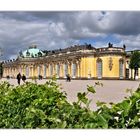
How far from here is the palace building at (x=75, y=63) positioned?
102 inches

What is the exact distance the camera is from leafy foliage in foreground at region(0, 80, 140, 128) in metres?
1.36

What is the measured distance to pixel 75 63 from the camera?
2.75m

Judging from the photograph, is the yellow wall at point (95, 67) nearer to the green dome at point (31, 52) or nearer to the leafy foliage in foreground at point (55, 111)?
the green dome at point (31, 52)

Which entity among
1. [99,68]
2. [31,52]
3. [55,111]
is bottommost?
[55,111]

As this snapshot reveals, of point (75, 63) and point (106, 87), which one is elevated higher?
point (75, 63)

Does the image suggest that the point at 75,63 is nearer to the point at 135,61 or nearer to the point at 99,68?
the point at 99,68

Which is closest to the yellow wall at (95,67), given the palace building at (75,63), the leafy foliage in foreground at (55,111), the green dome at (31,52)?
the palace building at (75,63)

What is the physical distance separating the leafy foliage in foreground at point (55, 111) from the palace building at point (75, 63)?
1.86 feet

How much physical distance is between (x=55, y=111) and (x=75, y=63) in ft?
3.90

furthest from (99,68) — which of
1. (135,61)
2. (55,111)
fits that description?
(55,111)

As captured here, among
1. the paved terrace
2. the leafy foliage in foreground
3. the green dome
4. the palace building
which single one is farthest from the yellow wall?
the leafy foliage in foreground

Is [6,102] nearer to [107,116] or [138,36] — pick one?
[107,116]
